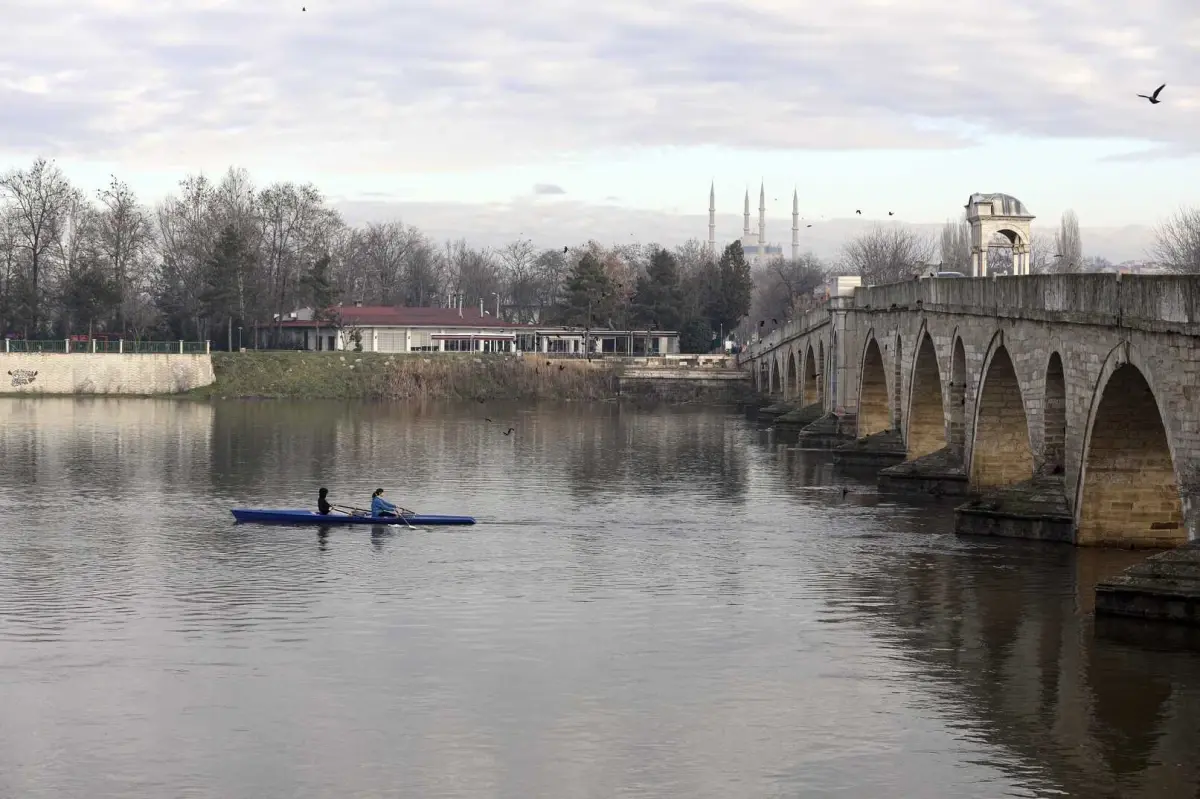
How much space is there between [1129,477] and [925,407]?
2070 cm

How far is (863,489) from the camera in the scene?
50.2 m

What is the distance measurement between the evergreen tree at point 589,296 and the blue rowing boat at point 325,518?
83719 millimetres

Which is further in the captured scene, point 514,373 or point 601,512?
point 514,373

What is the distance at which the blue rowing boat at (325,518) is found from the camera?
132 ft

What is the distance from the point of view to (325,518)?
1592 inches

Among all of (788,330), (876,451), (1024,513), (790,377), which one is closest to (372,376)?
(790,377)

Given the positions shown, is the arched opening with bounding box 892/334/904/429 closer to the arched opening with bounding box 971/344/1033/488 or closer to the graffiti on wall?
the arched opening with bounding box 971/344/1033/488

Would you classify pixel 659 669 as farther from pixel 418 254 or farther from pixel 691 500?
pixel 418 254

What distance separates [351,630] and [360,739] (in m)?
6.59

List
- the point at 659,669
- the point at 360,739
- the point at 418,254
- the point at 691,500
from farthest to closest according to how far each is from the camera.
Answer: the point at 418,254 < the point at 691,500 < the point at 659,669 < the point at 360,739

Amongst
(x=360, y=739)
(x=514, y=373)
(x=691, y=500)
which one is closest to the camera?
(x=360, y=739)

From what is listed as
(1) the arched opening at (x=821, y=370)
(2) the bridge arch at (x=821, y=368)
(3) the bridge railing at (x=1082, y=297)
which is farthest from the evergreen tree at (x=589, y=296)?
(3) the bridge railing at (x=1082, y=297)

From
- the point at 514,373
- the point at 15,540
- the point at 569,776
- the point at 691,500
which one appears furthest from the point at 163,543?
the point at 514,373

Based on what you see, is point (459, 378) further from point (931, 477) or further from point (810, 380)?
point (931, 477)
